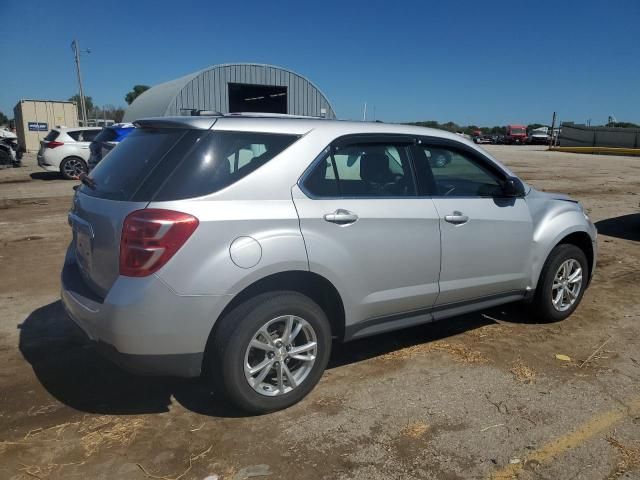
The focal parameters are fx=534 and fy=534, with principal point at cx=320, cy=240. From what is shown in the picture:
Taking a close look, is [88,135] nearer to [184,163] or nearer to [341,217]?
[184,163]

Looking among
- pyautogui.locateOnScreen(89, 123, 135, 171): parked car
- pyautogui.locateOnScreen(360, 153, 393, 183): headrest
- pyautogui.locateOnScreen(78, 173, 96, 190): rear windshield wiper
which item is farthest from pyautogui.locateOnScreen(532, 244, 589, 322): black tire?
pyautogui.locateOnScreen(89, 123, 135, 171): parked car

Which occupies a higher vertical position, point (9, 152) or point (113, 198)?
point (113, 198)

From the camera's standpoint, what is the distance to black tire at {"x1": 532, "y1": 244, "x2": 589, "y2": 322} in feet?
14.8

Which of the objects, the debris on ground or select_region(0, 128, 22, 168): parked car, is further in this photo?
select_region(0, 128, 22, 168): parked car

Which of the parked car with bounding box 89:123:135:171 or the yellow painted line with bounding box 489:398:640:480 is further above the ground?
the parked car with bounding box 89:123:135:171

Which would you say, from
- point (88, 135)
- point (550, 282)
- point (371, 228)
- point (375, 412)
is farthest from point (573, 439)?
point (88, 135)

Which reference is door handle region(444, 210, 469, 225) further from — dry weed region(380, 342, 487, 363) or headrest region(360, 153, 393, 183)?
dry weed region(380, 342, 487, 363)

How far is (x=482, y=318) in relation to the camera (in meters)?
4.92

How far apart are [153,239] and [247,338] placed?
0.74 m

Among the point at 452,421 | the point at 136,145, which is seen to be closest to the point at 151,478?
the point at 452,421

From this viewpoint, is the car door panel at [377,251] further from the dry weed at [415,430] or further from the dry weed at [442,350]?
the dry weed at [415,430]

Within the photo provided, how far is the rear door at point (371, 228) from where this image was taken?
3.19 metres

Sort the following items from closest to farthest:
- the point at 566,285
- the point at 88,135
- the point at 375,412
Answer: the point at 375,412 → the point at 566,285 → the point at 88,135

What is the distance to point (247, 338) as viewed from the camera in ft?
9.68
